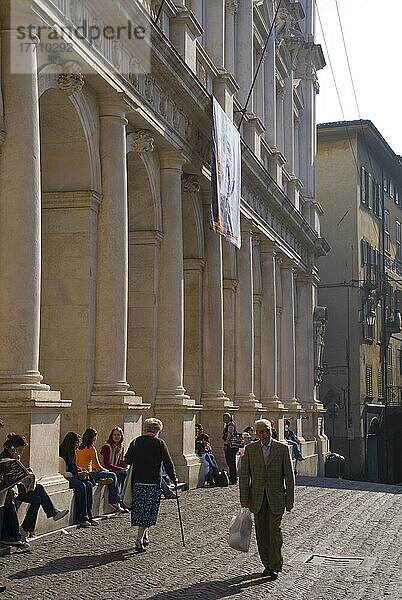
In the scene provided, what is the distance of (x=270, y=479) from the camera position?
30.2 ft

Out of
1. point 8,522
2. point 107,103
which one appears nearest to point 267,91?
point 107,103

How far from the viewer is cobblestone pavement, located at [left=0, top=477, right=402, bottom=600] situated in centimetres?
818

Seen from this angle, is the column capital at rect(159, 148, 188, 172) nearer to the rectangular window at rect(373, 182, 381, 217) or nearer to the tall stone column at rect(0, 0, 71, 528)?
the tall stone column at rect(0, 0, 71, 528)

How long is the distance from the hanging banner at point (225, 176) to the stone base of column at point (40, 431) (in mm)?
8165

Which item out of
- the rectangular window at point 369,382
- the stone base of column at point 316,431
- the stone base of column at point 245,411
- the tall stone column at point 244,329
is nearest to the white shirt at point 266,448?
the stone base of column at point 245,411

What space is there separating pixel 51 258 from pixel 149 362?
3.97 meters

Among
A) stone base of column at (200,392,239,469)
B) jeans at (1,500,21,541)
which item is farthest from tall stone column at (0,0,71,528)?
stone base of column at (200,392,239,469)

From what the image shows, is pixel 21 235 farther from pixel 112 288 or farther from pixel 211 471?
pixel 211 471

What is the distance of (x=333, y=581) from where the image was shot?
8836 millimetres

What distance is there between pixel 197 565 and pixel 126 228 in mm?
7366

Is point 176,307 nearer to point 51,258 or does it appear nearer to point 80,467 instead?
point 51,258

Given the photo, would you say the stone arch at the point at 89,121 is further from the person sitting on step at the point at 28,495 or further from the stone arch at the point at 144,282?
the person sitting on step at the point at 28,495

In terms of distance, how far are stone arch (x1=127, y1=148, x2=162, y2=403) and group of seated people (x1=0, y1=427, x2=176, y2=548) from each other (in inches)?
165

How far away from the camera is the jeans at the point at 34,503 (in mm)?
10438
